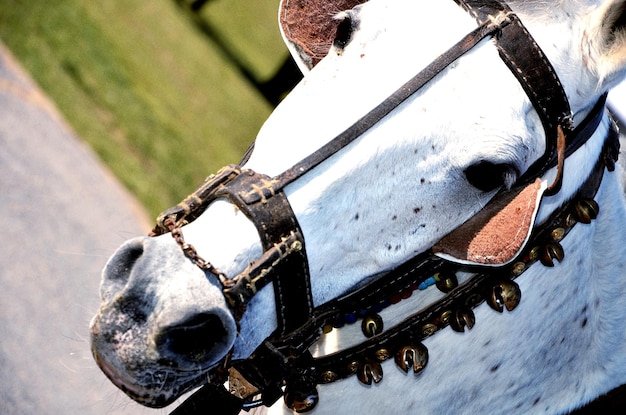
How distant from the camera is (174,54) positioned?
7699 millimetres

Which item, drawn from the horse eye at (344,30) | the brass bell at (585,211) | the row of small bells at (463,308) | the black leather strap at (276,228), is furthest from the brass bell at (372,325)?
the horse eye at (344,30)

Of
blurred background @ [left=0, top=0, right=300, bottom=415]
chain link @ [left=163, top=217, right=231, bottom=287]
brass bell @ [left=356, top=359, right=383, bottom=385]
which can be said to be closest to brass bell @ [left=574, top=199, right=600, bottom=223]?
brass bell @ [left=356, top=359, right=383, bottom=385]

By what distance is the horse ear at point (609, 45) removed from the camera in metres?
2.16

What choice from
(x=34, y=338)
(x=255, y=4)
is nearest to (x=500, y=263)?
(x=34, y=338)

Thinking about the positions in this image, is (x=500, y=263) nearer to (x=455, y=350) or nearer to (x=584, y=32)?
(x=455, y=350)

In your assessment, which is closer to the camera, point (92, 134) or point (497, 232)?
point (497, 232)

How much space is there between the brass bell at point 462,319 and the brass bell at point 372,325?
0.28 meters

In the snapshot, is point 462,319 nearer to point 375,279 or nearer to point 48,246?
point 375,279

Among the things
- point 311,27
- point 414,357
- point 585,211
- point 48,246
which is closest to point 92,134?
point 48,246

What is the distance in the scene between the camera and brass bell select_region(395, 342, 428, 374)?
244 centimetres

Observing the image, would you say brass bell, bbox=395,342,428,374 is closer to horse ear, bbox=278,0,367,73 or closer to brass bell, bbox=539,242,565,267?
brass bell, bbox=539,242,565,267

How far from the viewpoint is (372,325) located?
245cm

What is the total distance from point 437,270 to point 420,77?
2.38 feet

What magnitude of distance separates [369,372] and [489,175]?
0.90 meters
